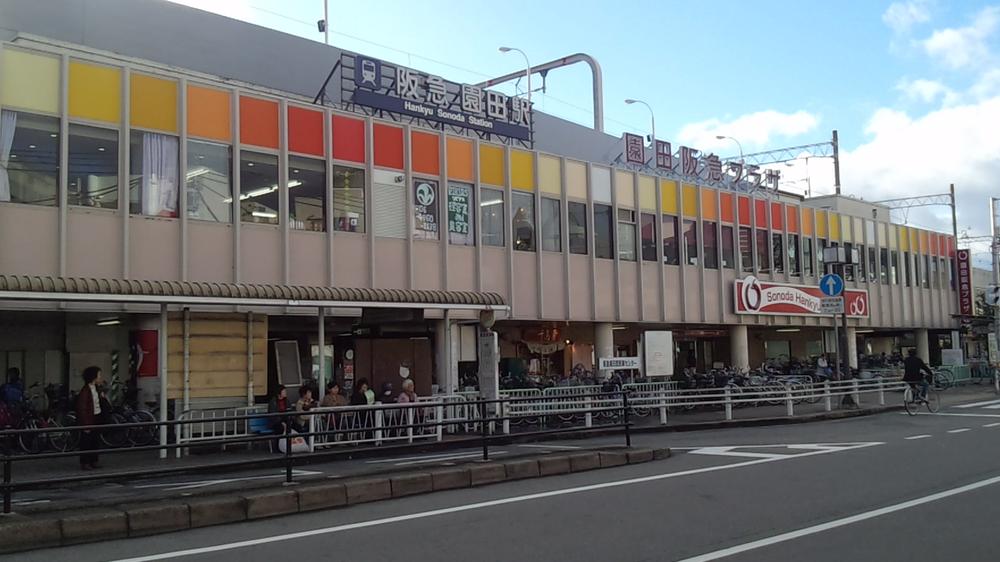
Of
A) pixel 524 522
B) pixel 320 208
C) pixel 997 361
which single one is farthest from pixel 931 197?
pixel 524 522

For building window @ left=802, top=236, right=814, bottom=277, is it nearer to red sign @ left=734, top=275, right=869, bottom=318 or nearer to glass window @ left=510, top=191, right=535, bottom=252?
red sign @ left=734, top=275, right=869, bottom=318

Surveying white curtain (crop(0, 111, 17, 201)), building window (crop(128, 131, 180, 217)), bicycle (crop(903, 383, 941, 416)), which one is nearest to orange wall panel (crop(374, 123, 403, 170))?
building window (crop(128, 131, 180, 217))

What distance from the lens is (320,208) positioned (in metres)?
20.5

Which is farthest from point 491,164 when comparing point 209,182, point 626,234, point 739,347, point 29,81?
point 739,347

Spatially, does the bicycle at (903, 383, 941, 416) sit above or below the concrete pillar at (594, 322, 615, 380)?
below

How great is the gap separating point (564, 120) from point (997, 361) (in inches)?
780

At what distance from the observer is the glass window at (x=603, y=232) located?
88.7 feet

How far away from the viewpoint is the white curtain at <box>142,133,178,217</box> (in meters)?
17.8

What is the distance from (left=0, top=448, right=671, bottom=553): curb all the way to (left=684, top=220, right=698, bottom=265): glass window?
59.3ft

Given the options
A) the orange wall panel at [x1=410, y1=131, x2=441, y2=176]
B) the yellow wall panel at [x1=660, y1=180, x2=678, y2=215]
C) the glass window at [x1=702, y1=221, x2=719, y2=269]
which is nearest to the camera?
the orange wall panel at [x1=410, y1=131, x2=441, y2=176]

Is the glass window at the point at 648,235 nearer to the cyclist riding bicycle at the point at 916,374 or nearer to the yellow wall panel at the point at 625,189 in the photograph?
the yellow wall panel at the point at 625,189

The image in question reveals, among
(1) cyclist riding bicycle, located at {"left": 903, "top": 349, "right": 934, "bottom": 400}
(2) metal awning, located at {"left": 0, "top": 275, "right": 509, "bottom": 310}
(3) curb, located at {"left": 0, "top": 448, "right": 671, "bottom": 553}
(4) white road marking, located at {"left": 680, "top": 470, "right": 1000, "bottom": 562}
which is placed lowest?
(4) white road marking, located at {"left": 680, "top": 470, "right": 1000, "bottom": 562}

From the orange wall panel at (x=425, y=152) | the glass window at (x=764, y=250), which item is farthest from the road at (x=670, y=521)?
the glass window at (x=764, y=250)

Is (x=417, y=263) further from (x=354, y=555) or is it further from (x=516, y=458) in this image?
(x=354, y=555)
